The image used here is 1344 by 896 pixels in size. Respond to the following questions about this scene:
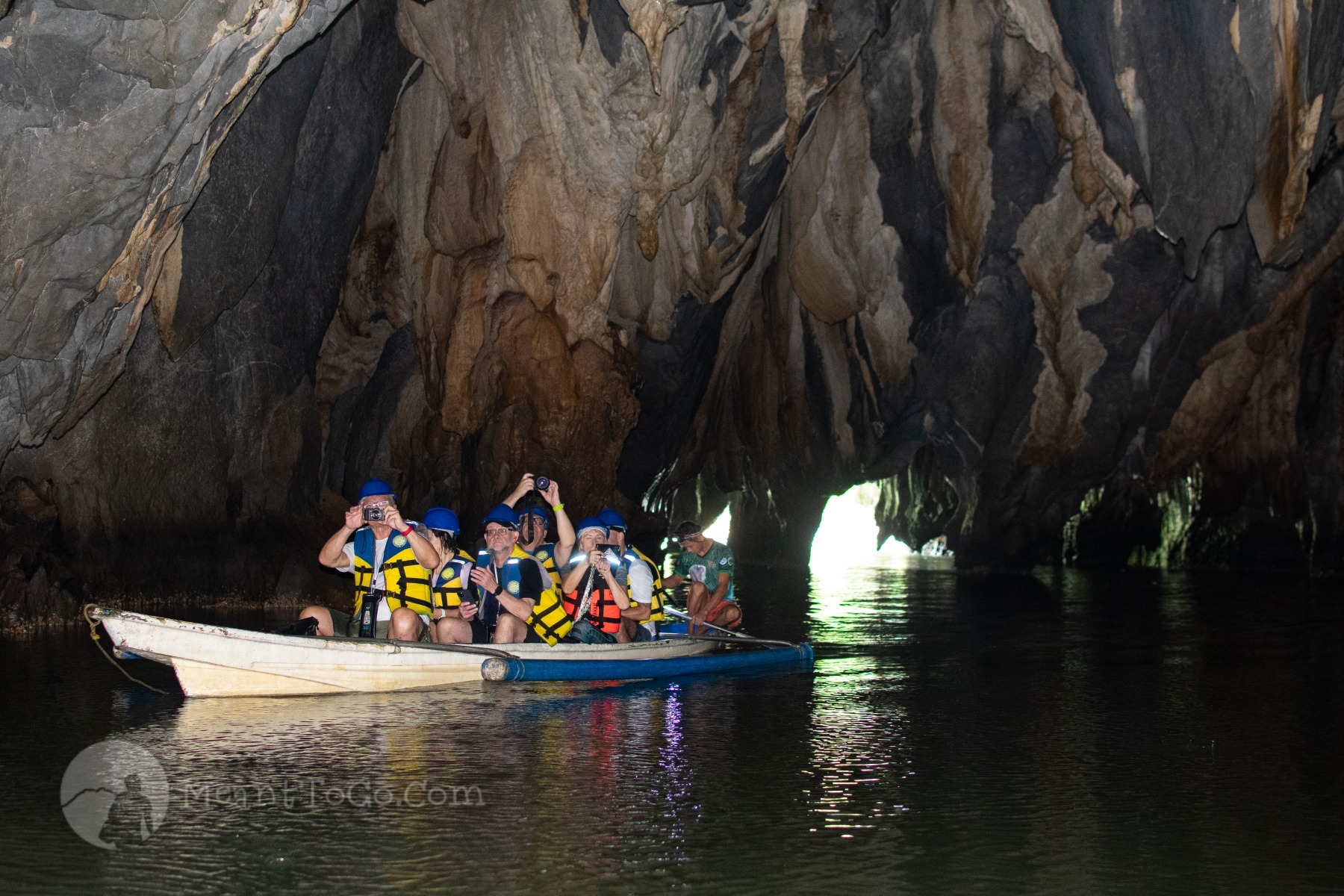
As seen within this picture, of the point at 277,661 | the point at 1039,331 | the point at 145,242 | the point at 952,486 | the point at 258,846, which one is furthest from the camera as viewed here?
the point at 952,486

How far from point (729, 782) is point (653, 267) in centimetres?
1465

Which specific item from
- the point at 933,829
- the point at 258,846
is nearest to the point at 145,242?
the point at 258,846

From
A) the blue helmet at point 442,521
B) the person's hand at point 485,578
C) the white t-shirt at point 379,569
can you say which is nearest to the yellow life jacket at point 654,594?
the person's hand at point 485,578

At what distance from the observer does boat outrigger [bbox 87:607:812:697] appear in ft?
27.2

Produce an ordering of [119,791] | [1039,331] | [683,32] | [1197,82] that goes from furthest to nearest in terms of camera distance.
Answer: [1039,331], [1197,82], [683,32], [119,791]

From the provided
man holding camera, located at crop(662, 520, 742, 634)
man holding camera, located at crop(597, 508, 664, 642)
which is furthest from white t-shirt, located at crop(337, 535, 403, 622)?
man holding camera, located at crop(662, 520, 742, 634)

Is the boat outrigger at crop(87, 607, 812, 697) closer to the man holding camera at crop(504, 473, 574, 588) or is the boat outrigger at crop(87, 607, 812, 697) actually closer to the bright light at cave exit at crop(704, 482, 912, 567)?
the man holding camera at crop(504, 473, 574, 588)

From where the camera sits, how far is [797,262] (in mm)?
24938

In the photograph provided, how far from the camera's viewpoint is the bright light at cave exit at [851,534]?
3809cm

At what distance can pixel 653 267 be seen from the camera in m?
20.3

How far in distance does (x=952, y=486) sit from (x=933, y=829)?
21.7 metres

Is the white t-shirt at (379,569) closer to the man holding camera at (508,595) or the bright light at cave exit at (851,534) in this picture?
the man holding camera at (508,595)

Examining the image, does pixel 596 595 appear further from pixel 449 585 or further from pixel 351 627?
pixel 351 627

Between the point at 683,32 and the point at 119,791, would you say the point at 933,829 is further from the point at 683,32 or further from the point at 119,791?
the point at 683,32
